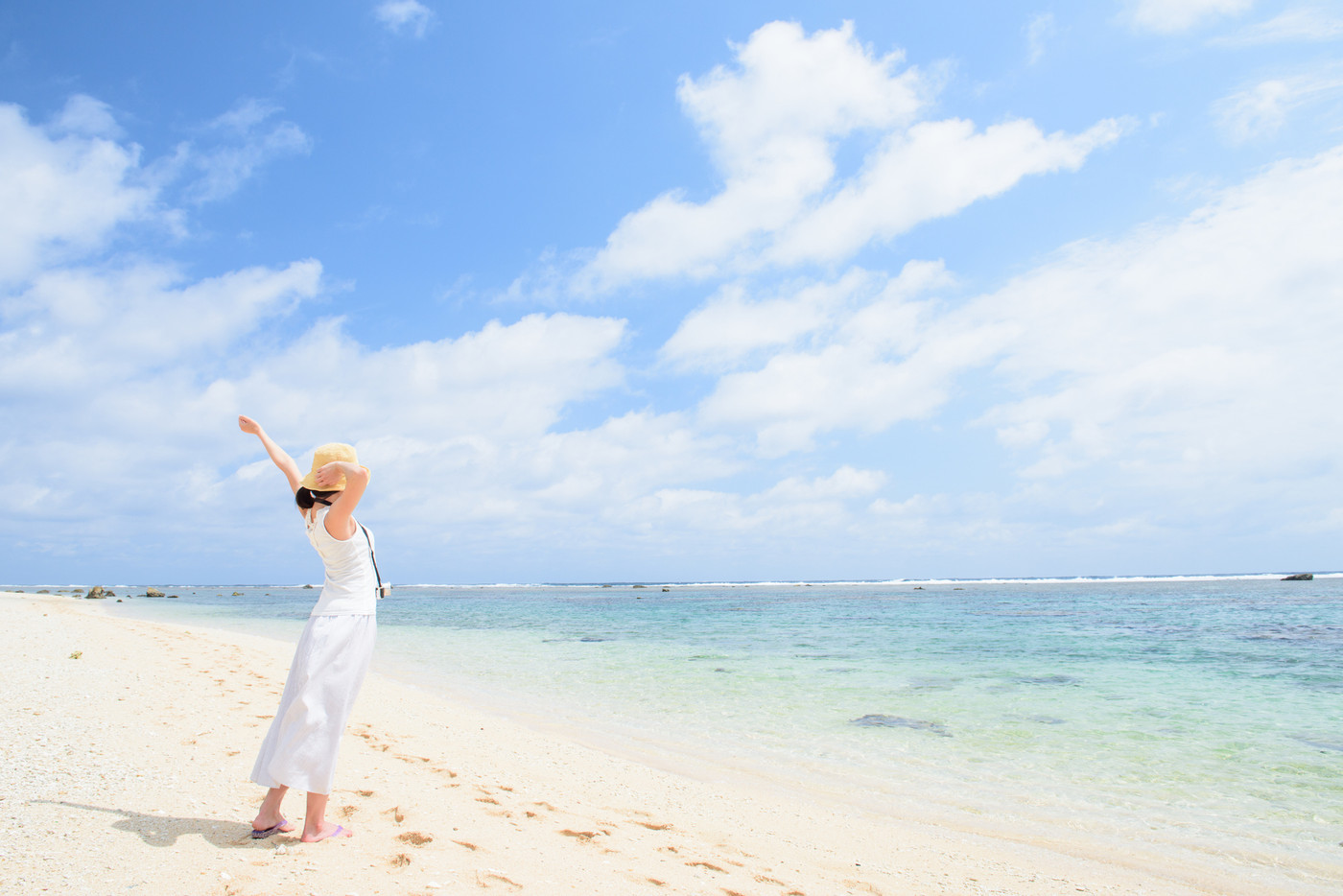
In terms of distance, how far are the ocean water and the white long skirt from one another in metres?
5.34

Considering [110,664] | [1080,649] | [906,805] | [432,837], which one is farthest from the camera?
[1080,649]

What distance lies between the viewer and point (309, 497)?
4.10 meters

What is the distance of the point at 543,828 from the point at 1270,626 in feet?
119

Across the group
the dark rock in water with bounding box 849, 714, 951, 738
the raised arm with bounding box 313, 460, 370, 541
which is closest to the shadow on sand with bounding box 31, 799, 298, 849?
the raised arm with bounding box 313, 460, 370, 541

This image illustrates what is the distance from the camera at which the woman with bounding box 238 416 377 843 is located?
4.05 metres

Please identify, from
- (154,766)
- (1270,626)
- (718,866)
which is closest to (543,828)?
(718,866)

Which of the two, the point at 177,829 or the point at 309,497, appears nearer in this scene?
the point at 309,497

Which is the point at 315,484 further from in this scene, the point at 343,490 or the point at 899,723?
the point at 899,723

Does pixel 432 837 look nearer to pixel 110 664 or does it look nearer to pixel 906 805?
pixel 906 805

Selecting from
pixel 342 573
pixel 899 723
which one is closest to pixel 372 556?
pixel 342 573

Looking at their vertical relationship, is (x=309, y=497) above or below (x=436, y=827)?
above

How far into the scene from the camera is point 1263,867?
19.7 ft

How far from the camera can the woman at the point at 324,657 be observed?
405cm

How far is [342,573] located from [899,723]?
9.73 meters
